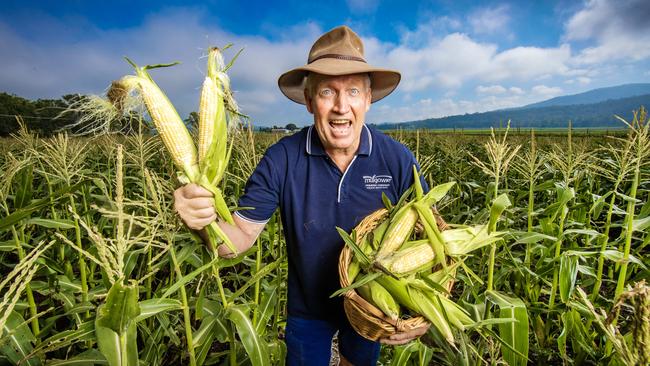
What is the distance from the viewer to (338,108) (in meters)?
1.93

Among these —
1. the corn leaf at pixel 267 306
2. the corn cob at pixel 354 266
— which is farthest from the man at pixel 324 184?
the corn cob at pixel 354 266

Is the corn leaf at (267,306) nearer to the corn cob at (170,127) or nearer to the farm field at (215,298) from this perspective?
the farm field at (215,298)

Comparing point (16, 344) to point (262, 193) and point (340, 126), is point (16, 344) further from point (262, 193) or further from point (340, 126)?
point (340, 126)

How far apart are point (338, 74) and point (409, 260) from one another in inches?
40.1

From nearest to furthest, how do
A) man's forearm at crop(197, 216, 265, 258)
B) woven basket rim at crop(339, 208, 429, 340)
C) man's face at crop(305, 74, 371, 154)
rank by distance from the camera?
woven basket rim at crop(339, 208, 429, 340) < man's forearm at crop(197, 216, 265, 258) < man's face at crop(305, 74, 371, 154)

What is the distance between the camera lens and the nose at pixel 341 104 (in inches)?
75.6

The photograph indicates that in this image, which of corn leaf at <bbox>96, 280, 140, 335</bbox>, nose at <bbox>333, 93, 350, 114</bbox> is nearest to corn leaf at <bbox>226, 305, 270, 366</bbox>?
corn leaf at <bbox>96, 280, 140, 335</bbox>

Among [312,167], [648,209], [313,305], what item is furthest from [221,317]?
[648,209]

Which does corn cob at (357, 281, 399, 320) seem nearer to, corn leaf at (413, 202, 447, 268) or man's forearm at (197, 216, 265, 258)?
corn leaf at (413, 202, 447, 268)

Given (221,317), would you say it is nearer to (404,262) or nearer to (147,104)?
(404,262)

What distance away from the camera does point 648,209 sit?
2623 mm

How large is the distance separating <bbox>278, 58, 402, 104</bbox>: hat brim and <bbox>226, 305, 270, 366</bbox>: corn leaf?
1.27m

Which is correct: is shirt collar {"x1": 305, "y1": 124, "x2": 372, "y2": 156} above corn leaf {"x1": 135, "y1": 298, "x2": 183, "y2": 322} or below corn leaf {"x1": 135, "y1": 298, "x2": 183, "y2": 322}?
above

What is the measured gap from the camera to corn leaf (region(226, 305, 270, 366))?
62.5 inches
